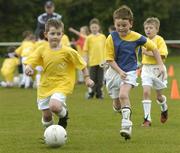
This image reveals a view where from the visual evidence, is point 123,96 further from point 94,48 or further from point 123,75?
point 94,48

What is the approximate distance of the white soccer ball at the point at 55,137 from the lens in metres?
9.52

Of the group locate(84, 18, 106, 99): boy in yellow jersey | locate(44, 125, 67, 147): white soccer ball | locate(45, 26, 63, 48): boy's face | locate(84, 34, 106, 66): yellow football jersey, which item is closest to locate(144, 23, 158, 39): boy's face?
locate(45, 26, 63, 48): boy's face

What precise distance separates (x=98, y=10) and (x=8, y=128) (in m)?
41.8

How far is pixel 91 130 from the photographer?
454 inches

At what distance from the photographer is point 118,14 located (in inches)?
413

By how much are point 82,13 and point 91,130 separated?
41.9 m

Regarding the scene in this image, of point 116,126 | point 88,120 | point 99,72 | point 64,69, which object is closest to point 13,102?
point 99,72

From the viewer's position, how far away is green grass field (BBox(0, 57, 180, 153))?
948 centimetres

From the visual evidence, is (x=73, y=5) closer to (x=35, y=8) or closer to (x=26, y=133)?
(x=35, y=8)

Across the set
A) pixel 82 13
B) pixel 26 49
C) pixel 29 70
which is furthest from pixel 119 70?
pixel 82 13

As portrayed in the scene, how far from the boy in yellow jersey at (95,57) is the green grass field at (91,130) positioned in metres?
1.19

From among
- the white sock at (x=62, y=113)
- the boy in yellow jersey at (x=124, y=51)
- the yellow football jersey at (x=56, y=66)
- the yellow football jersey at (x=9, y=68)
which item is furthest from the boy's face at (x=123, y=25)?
the yellow football jersey at (x=9, y=68)

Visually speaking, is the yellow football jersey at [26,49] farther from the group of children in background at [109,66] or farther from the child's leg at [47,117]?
the child's leg at [47,117]

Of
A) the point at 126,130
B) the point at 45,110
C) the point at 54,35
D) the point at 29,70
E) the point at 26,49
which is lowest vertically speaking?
the point at 126,130
